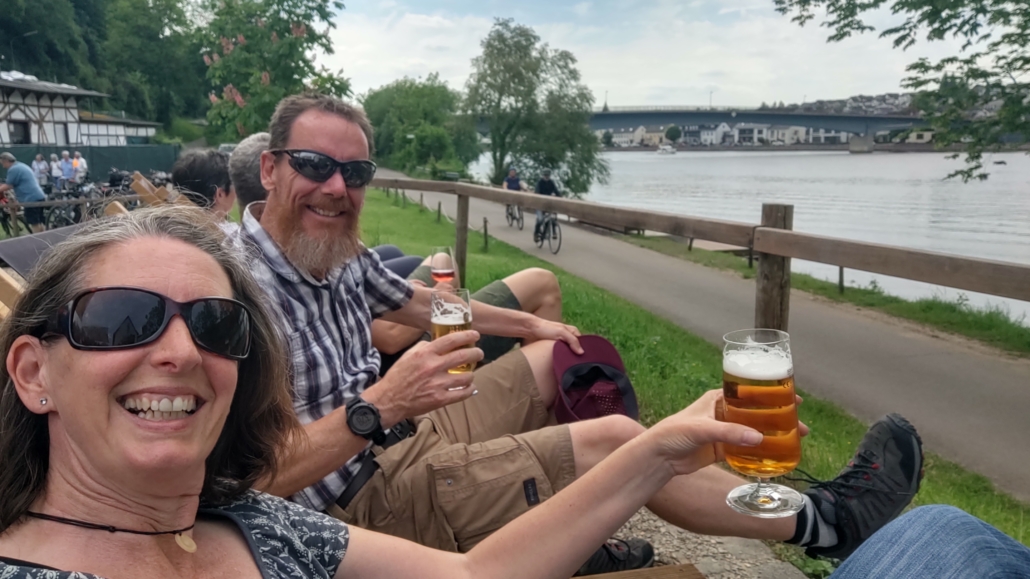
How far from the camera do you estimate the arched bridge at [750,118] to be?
34969 millimetres

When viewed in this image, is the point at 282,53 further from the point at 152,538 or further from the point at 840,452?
the point at 152,538

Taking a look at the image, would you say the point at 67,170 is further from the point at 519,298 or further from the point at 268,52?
the point at 519,298

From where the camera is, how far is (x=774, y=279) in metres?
3.66

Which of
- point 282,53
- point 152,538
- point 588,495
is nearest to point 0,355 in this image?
point 152,538

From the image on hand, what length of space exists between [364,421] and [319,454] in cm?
14

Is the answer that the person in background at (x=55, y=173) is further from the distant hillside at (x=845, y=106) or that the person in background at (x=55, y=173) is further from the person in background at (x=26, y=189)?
the distant hillside at (x=845, y=106)

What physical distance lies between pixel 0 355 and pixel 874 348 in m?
8.96

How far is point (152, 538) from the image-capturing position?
1238 mm

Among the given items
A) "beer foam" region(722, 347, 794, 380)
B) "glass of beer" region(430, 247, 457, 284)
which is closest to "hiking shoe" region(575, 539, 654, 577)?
"beer foam" region(722, 347, 794, 380)

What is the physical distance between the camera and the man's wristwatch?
2.04 meters

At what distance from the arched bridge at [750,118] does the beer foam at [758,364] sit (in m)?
34.5

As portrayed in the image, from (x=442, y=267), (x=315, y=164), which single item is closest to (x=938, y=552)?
(x=315, y=164)

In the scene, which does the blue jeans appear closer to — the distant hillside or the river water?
the river water

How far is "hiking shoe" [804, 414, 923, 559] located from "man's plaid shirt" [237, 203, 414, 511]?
1.28 m
